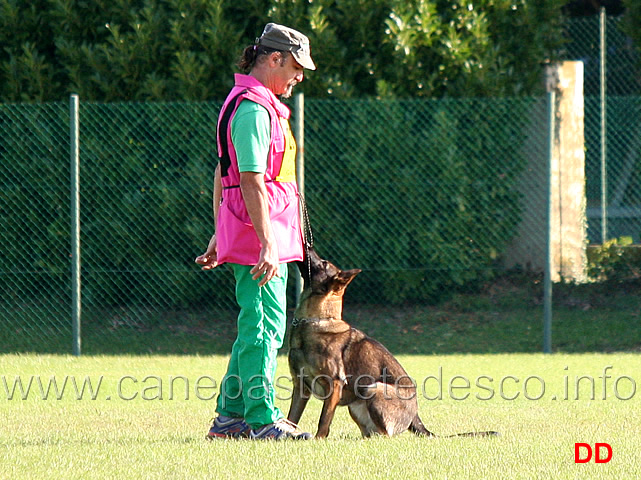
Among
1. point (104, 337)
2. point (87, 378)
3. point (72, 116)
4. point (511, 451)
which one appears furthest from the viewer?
point (104, 337)

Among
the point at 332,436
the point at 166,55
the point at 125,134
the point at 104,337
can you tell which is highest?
the point at 166,55

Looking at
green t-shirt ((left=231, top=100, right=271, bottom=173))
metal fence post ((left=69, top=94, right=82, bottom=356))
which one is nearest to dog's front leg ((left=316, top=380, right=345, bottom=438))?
green t-shirt ((left=231, top=100, right=271, bottom=173))

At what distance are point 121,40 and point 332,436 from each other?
6049mm

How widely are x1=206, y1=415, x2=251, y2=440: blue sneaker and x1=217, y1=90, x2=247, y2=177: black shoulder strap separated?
4.23 feet

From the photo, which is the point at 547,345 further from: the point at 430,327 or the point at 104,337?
the point at 104,337

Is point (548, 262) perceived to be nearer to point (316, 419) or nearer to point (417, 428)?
point (316, 419)

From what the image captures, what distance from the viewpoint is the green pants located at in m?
Answer: 4.54

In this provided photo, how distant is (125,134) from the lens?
941 centimetres

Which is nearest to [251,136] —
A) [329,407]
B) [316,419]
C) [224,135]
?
[224,135]

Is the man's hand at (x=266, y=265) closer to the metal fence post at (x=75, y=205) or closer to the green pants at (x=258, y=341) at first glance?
the green pants at (x=258, y=341)

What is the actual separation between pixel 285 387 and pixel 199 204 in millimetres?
3244

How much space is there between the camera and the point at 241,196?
4543 mm

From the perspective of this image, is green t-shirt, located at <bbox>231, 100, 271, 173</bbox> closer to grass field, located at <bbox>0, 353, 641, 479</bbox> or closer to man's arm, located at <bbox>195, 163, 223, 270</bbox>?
man's arm, located at <bbox>195, 163, 223, 270</bbox>

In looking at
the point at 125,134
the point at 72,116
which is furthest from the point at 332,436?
the point at 125,134
